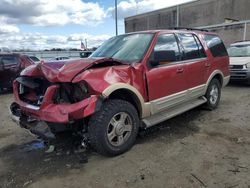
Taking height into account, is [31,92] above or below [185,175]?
above

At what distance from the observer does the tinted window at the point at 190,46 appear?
5.17m

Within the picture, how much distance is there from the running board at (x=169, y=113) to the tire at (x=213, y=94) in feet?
0.97

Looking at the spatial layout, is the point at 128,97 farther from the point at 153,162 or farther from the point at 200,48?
the point at 200,48

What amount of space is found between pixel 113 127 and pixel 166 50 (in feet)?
5.75

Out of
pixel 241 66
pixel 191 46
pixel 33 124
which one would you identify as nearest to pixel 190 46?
pixel 191 46

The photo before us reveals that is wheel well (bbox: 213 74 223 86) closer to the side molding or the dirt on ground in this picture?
the dirt on ground

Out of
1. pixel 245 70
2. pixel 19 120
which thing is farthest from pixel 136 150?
pixel 245 70

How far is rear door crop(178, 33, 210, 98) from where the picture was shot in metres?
5.16

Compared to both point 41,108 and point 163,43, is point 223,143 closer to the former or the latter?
point 163,43

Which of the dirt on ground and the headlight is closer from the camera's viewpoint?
the dirt on ground

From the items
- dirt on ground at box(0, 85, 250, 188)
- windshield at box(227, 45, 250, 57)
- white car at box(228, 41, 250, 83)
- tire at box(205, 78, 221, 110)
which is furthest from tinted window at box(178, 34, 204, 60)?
windshield at box(227, 45, 250, 57)

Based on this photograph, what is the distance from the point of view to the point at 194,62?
5309mm

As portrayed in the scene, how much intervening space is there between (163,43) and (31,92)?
2412mm

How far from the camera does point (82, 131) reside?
3717mm
